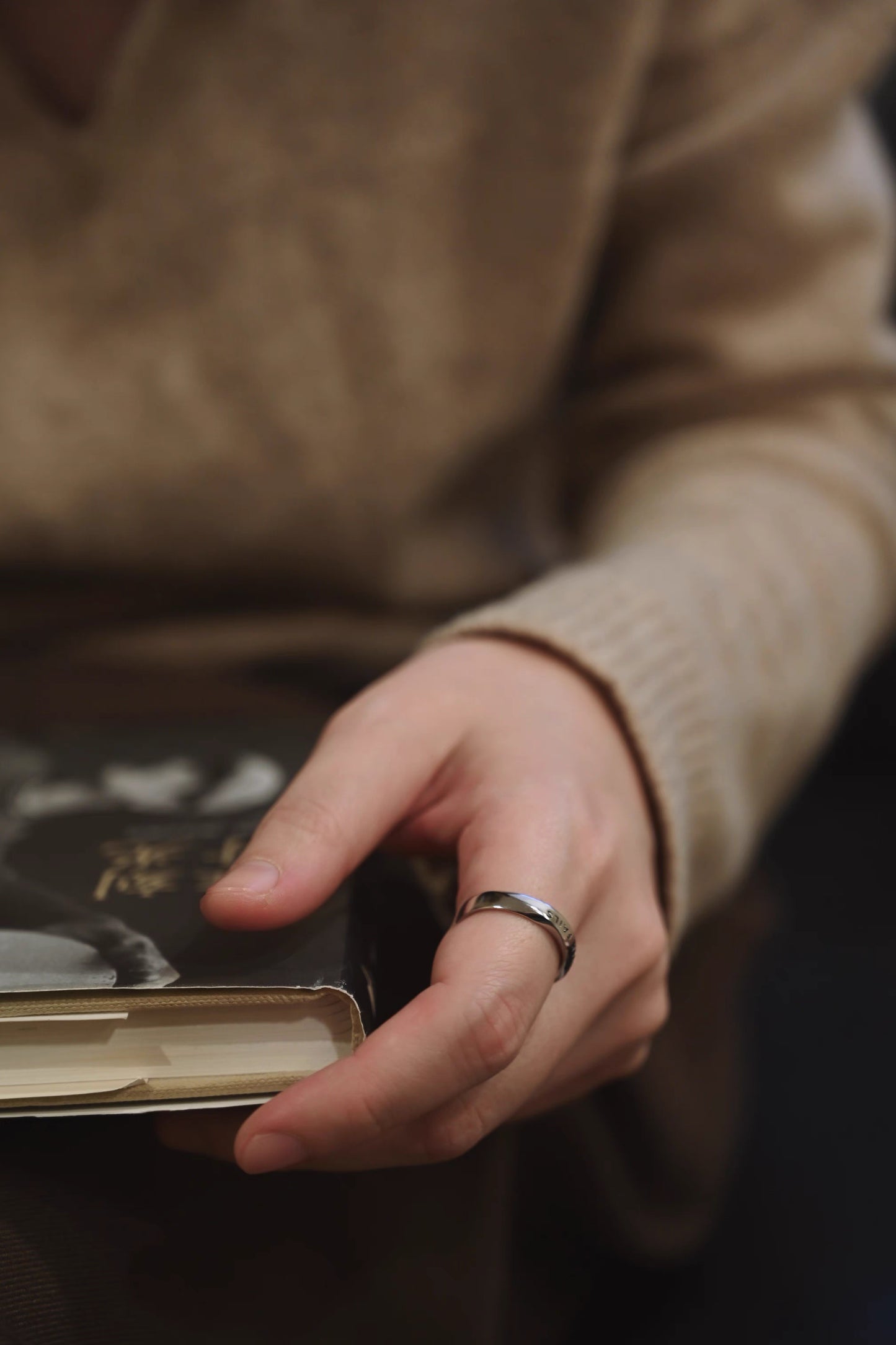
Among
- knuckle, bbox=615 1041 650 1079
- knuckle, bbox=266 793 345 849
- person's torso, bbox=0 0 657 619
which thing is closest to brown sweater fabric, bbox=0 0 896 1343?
person's torso, bbox=0 0 657 619

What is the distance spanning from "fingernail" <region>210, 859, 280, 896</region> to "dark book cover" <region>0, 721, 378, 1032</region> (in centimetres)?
2

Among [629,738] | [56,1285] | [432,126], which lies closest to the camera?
[56,1285]

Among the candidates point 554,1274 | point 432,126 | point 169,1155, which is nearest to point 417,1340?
point 169,1155

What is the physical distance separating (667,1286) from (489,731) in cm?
51

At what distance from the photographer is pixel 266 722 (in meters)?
0.50

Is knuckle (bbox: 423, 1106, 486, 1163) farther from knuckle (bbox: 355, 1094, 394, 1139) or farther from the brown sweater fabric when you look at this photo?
the brown sweater fabric

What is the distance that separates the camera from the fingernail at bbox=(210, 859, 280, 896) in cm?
29

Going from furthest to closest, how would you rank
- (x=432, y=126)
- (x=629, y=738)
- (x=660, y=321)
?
(x=660, y=321) → (x=432, y=126) → (x=629, y=738)

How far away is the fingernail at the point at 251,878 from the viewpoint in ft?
0.96

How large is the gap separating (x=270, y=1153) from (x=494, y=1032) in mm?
64

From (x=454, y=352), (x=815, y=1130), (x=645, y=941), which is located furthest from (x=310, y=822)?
(x=815, y=1130)

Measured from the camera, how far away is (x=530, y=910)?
302mm

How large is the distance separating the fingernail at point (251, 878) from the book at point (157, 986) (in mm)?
22

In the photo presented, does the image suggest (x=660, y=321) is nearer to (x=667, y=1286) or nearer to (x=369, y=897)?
(x=369, y=897)
